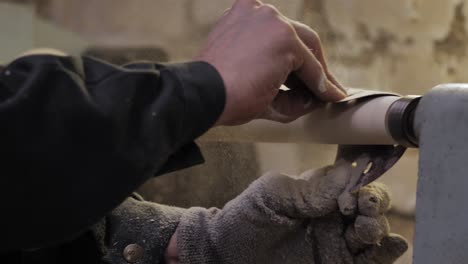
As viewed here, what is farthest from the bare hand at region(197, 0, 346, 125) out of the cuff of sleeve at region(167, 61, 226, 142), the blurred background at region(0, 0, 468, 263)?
the blurred background at region(0, 0, 468, 263)

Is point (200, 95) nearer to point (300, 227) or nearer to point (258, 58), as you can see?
point (258, 58)

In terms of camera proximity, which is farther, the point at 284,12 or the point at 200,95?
the point at 284,12

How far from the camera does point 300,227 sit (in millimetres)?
524

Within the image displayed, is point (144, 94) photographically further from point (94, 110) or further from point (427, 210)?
point (427, 210)

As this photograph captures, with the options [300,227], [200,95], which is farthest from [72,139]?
[300,227]

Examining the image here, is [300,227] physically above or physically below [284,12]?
below

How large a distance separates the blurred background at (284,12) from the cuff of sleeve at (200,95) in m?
0.21

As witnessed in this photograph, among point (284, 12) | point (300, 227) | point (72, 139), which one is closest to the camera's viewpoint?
point (72, 139)

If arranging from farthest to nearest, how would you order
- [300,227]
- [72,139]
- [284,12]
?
[284,12]
[300,227]
[72,139]

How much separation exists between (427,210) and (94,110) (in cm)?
23

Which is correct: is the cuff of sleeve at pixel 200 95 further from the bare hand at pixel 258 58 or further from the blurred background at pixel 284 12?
the blurred background at pixel 284 12

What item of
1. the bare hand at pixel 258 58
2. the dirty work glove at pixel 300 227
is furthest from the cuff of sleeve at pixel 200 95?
the dirty work glove at pixel 300 227

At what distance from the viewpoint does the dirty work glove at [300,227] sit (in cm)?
49

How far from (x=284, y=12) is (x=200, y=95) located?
29cm
